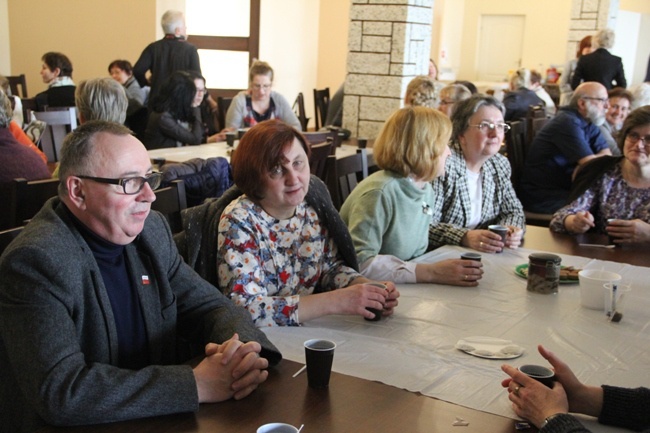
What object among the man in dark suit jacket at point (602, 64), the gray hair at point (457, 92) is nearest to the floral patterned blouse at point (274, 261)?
the gray hair at point (457, 92)

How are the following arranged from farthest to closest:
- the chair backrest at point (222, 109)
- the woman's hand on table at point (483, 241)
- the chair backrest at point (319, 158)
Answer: the chair backrest at point (222, 109)
the chair backrest at point (319, 158)
the woman's hand on table at point (483, 241)

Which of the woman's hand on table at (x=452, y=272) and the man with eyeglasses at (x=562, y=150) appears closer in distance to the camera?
the woman's hand on table at (x=452, y=272)

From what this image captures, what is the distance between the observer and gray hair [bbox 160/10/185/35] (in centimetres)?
635

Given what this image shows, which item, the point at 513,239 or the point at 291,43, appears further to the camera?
the point at 291,43

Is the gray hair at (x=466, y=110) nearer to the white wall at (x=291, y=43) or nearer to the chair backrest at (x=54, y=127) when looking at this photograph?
the chair backrest at (x=54, y=127)

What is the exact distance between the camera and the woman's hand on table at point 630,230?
283 centimetres

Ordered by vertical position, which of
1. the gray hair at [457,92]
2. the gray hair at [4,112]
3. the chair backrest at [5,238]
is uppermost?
the gray hair at [457,92]

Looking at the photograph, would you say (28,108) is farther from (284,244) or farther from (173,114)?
(284,244)

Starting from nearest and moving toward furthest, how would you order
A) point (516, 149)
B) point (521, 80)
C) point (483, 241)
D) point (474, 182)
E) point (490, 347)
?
point (490, 347)
point (483, 241)
point (474, 182)
point (516, 149)
point (521, 80)

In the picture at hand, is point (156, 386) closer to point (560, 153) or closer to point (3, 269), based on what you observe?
point (3, 269)

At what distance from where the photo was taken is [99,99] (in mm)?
3551

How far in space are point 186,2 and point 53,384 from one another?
7640mm

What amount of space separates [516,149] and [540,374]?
3.44 m

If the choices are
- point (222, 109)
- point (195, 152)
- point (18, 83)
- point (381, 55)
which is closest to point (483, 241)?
point (195, 152)
